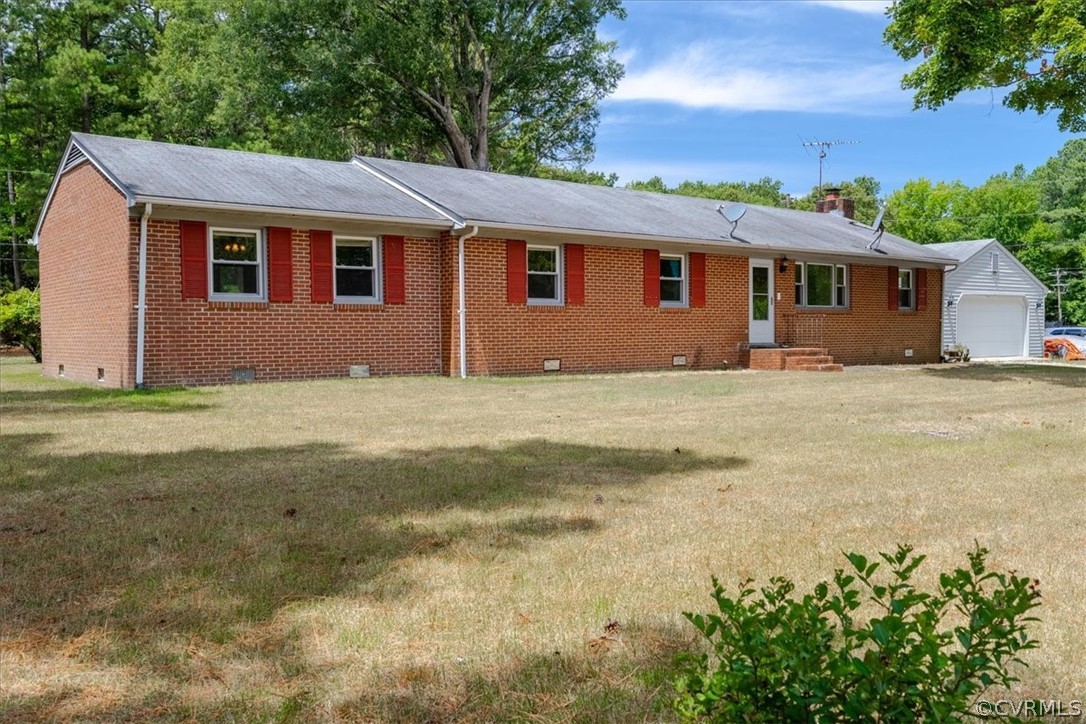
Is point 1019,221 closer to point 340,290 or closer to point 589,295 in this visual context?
point 589,295

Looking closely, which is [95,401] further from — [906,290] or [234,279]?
[906,290]

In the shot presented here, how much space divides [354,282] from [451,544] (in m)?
11.9

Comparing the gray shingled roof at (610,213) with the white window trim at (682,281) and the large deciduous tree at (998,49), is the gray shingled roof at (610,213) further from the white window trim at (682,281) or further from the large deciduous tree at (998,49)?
the large deciduous tree at (998,49)

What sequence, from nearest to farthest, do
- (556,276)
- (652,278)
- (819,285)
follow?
(556,276) < (652,278) < (819,285)

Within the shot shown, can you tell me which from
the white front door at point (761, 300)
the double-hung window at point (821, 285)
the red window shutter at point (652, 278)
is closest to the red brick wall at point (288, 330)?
the red window shutter at point (652, 278)

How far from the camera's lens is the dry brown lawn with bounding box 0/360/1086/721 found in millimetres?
2600

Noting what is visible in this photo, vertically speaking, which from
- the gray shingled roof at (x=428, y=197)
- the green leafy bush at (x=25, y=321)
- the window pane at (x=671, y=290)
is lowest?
the green leafy bush at (x=25, y=321)

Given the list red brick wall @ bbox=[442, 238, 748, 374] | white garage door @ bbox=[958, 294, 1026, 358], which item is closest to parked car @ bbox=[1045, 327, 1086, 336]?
white garage door @ bbox=[958, 294, 1026, 358]

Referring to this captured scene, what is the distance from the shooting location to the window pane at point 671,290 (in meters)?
18.8

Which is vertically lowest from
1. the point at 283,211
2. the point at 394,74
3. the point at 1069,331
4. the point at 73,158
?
the point at 1069,331

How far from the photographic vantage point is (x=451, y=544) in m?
4.14

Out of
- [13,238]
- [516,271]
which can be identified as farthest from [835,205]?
[13,238]

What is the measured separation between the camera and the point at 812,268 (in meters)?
21.4

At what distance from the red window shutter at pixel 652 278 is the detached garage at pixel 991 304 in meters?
15.6
